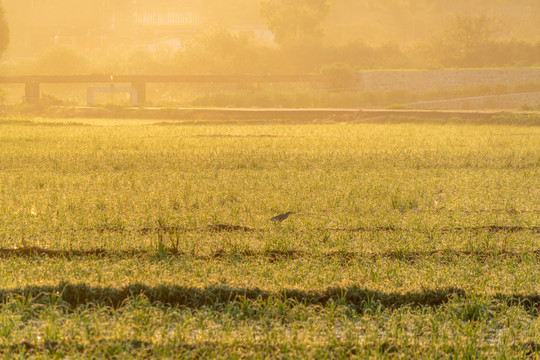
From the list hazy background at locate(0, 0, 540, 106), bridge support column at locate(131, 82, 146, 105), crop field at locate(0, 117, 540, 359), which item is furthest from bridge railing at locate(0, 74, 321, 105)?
crop field at locate(0, 117, 540, 359)

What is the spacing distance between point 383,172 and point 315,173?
65.0 inches

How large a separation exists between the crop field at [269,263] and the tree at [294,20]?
6135 cm

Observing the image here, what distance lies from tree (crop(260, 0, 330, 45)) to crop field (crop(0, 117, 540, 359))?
61.4m

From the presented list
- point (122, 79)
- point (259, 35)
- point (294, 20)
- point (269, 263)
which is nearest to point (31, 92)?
point (122, 79)

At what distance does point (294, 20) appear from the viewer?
248 feet

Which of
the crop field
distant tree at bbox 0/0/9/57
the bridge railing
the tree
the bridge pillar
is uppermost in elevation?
the tree

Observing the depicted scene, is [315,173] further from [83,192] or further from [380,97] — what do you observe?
[380,97]

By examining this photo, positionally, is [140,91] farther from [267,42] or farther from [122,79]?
[267,42]

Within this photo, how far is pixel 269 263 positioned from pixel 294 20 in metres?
70.4

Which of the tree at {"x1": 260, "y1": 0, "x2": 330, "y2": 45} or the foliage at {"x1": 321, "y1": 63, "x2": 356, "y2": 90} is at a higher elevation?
the tree at {"x1": 260, "y1": 0, "x2": 330, "y2": 45}

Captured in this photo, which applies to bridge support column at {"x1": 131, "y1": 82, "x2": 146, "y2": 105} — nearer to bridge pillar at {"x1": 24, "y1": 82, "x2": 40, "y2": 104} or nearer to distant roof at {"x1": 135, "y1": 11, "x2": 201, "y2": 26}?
bridge pillar at {"x1": 24, "y1": 82, "x2": 40, "y2": 104}

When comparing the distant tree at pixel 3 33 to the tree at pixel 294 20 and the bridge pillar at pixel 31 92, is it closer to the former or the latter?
the bridge pillar at pixel 31 92

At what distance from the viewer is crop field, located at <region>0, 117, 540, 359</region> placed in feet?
18.3

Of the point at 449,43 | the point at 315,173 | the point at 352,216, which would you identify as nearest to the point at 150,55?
the point at 449,43
